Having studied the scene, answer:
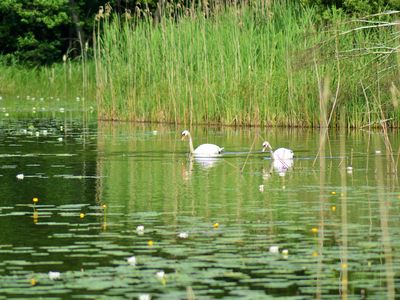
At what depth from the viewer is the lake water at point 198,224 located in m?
8.32

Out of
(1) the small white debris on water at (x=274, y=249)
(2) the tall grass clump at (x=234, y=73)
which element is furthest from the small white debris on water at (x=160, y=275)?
(2) the tall grass clump at (x=234, y=73)

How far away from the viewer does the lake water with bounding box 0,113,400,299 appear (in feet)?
27.3

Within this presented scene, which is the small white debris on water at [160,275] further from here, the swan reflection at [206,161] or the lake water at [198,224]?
the swan reflection at [206,161]

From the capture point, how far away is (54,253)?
945cm

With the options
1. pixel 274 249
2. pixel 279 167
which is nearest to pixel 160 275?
pixel 274 249

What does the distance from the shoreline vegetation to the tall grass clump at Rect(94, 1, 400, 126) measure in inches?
0.8

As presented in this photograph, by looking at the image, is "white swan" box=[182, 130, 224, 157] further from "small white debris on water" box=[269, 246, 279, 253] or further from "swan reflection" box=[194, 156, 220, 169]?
"small white debris on water" box=[269, 246, 279, 253]

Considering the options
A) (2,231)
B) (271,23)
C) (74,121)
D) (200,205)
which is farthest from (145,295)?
Answer: (74,121)

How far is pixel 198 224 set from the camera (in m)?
10.9

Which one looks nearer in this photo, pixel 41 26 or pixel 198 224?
pixel 198 224

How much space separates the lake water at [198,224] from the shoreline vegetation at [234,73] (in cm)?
349

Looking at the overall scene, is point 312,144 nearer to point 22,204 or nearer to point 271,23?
point 271,23

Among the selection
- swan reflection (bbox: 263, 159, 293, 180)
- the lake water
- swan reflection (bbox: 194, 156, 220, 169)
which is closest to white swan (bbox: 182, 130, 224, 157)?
swan reflection (bbox: 194, 156, 220, 169)

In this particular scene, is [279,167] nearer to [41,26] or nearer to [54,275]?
[54,275]
